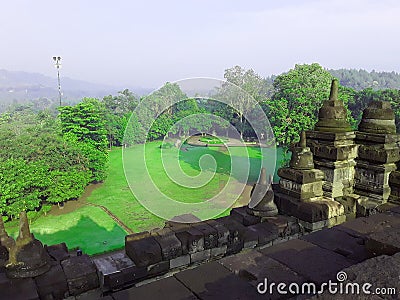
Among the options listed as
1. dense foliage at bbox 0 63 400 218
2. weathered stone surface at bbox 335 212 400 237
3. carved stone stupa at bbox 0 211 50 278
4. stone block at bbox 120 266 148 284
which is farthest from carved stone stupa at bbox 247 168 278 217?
Answer: dense foliage at bbox 0 63 400 218

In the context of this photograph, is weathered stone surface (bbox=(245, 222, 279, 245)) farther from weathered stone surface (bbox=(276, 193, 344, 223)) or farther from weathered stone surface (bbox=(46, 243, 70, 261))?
weathered stone surface (bbox=(46, 243, 70, 261))

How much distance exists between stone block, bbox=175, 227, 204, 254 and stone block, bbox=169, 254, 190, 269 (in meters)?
0.06

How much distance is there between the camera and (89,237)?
16672 millimetres

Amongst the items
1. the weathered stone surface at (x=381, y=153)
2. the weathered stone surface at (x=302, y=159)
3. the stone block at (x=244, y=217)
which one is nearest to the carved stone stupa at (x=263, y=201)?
the stone block at (x=244, y=217)

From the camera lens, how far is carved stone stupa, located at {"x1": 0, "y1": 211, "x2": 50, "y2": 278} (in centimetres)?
314

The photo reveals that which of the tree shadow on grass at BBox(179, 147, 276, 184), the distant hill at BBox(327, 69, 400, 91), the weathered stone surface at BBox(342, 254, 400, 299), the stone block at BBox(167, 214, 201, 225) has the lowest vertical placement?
the tree shadow on grass at BBox(179, 147, 276, 184)

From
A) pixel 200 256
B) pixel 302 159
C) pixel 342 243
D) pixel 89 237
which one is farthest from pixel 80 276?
pixel 89 237

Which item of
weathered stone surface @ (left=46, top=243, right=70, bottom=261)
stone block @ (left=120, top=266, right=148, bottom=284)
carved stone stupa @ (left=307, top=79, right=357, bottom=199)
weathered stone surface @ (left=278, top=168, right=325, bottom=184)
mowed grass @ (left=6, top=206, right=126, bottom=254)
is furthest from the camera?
mowed grass @ (left=6, top=206, right=126, bottom=254)

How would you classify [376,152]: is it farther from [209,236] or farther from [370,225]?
[209,236]

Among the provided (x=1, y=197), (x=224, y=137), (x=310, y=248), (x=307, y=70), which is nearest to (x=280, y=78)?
(x=307, y=70)

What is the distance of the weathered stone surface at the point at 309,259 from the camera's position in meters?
2.46

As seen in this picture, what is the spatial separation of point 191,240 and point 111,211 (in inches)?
694

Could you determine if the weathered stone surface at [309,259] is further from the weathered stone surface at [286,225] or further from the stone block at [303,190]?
the stone block at [303,190]

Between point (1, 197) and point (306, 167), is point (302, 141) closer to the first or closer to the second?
point (306, 167)
